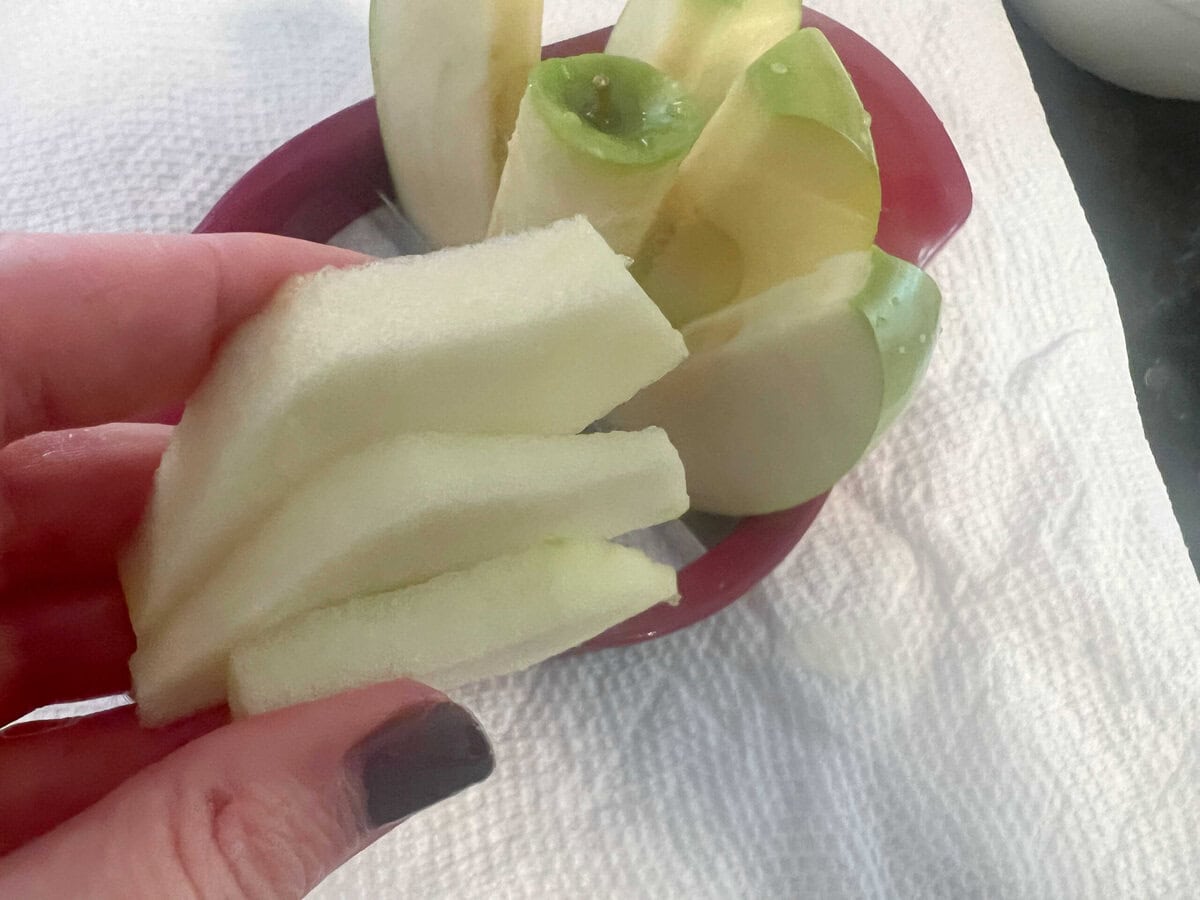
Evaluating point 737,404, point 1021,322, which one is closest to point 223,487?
point 737,404

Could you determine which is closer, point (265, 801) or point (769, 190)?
point (265, 801)

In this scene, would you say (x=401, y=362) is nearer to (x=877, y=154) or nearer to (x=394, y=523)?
(x=394, y=523)

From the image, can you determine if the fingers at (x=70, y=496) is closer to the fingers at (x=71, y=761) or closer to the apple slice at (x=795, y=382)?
the fingers at (x=71, y=761)

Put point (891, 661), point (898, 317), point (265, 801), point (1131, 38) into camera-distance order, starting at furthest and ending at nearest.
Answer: point (1131, 38) < point (891, 661) < point (898, 317) < point (265, 801)

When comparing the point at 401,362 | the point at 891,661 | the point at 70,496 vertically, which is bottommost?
the point at 891,661

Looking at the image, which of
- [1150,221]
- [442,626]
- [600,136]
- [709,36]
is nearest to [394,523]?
[442,626]

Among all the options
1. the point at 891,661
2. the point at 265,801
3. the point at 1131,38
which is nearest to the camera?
the point at 265,801

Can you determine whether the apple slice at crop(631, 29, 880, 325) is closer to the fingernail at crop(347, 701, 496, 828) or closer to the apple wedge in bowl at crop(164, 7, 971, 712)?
the apple wedge in bowl at crop(164, 7, 971, 712)
